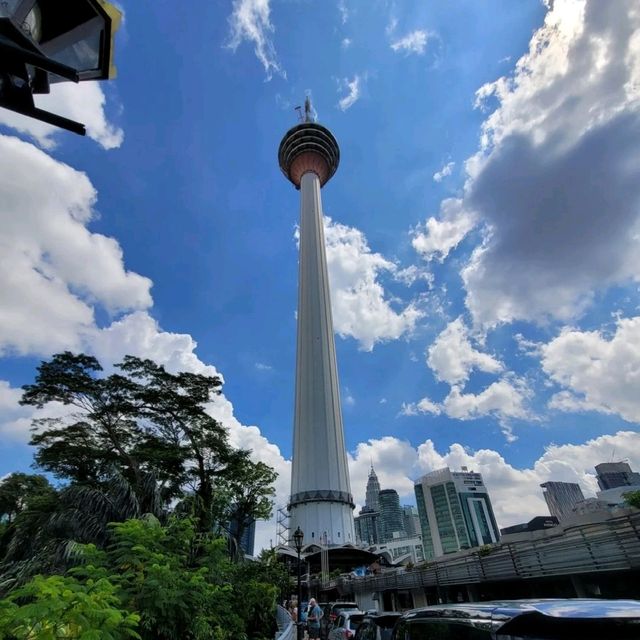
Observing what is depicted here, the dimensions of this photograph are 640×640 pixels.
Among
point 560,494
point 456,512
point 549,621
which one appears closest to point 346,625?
point 549,621

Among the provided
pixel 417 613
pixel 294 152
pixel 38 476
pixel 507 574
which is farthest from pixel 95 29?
pixel 294 152

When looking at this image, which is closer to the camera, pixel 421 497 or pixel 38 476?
pixel 38 476

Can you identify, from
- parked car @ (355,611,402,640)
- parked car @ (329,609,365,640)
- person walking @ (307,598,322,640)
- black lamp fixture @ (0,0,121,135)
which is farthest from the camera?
person walking @ (307,598,322,640)

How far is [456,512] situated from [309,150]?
12443 cm

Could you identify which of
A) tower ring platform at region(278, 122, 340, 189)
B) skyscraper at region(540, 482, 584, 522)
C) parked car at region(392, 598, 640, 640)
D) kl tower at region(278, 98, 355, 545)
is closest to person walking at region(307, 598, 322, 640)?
parked car at region(392, 598, 640, 640)

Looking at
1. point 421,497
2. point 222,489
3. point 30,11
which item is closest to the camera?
point 30,11

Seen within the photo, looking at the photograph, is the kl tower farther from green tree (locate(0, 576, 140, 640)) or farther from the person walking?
green tree (locate(0, 576, 140, 640))

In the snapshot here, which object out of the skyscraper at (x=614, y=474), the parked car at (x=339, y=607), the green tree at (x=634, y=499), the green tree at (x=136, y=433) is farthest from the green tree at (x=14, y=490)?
the skyscraper at (x=614, y=474)

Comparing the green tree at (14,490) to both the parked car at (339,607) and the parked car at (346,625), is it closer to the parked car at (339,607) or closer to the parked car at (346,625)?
the parked car at (339,607)

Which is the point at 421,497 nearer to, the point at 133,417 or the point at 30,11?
the point at 133,417

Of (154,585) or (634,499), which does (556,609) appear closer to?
(154,585)

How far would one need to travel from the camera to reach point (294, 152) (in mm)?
82438

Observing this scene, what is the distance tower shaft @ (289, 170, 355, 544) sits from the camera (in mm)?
51594

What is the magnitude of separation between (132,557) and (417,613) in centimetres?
545
